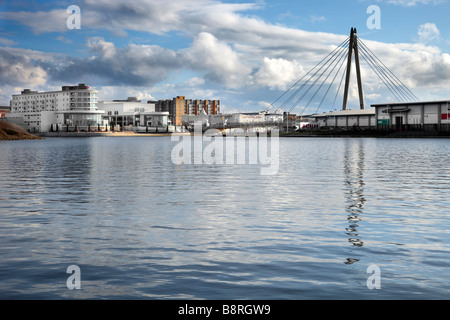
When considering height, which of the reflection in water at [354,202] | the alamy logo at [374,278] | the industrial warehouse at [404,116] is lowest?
the alamy logo at [374,278]

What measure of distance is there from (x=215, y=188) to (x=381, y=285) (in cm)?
1790

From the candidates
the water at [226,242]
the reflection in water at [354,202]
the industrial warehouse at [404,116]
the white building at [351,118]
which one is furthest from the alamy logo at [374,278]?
the white building at [351,118]

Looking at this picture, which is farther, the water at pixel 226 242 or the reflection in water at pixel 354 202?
the reflection in water at pixel 354 202

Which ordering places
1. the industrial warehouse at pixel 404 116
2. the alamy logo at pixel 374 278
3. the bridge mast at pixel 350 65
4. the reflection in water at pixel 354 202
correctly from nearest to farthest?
the alamy logo at pixel 374 278 < the reflection in water at pixel 354 202 < the industrial warehouse at pixel 404 116 < the bridge mast at pixel 350 65

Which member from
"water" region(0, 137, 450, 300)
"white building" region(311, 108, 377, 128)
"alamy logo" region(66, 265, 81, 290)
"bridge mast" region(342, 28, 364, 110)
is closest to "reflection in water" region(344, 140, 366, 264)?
"water" region(0, 137, 450, 300)

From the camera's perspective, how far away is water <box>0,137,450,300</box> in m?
9.17

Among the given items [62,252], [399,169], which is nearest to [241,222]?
[62,252]

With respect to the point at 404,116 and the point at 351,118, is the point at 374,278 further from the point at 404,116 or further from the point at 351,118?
the point at 351,118

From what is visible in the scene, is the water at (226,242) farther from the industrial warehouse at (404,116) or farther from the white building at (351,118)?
the white building at (351,118)

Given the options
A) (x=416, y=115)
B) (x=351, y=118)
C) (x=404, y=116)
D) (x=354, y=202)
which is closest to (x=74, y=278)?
(x=354, y=202)

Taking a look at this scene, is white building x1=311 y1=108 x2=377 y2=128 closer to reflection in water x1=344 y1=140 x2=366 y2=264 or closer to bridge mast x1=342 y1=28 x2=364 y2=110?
bridge mast x1=342 y1=28 x2=364 y2=110

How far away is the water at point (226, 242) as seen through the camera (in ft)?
30.1

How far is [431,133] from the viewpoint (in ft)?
424

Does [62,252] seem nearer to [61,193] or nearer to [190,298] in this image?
[190,298]
